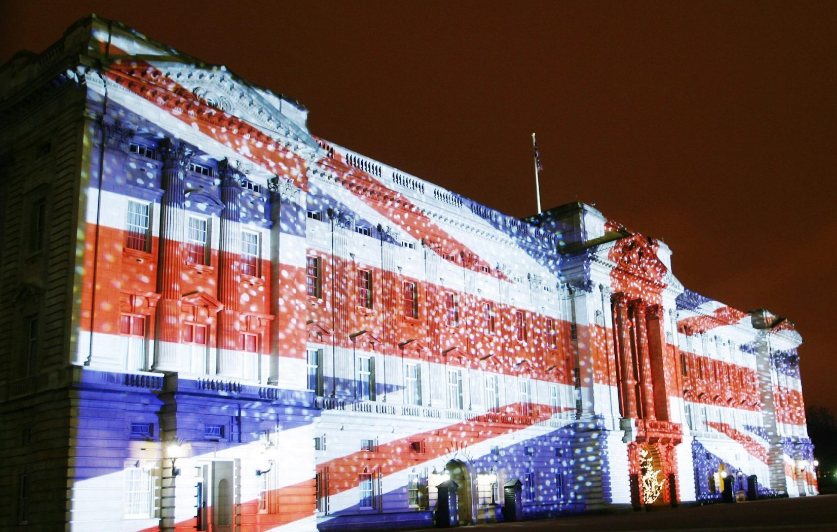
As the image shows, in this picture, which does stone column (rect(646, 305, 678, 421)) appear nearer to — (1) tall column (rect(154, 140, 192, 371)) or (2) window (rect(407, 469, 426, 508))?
(2) window (rect(407, 469, 426, 508))

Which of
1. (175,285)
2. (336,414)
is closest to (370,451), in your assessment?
(336,414)

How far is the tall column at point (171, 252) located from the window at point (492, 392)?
2063 centimetres

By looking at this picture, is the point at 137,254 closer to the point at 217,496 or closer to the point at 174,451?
the point at 174,451

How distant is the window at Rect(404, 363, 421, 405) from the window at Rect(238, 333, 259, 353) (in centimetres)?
1022

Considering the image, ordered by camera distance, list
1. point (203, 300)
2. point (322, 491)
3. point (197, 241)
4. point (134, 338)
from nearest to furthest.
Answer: point (134, 338)
point (203, 300)
point (197, 241)
point (322, 491)

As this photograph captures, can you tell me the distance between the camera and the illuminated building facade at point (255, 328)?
3006 cm

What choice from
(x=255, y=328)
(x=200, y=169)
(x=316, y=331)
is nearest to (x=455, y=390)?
(x=316, y=331)

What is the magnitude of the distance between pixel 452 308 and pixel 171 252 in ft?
62.0

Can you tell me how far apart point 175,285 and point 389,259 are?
552 inches

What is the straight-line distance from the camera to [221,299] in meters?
34.4

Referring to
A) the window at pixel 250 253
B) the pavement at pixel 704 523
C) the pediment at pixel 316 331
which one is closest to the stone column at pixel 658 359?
the pavement at pixel 704 523

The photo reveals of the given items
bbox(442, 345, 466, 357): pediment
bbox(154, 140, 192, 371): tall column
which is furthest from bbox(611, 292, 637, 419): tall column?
bbox(154, 140, 192, 371): tall column

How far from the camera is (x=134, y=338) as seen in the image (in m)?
31.3

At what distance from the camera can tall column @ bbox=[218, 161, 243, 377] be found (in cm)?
3391
